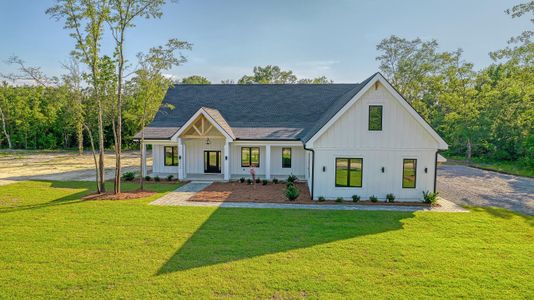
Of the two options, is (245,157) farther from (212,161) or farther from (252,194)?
(252,194)

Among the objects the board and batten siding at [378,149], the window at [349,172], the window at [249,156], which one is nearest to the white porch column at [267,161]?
the window at [249,156]

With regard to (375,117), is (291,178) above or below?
below

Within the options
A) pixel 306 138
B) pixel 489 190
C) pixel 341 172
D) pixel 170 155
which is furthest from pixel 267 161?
pixel 489 190

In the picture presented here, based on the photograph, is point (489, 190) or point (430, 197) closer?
point (430, 197)

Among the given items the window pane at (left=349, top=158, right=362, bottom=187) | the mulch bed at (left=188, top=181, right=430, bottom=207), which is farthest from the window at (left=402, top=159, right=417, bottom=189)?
the window pane at (left=349, top=158, right=362, bottom=187)

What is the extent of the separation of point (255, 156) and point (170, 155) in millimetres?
6402

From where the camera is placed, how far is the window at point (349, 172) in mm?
14680

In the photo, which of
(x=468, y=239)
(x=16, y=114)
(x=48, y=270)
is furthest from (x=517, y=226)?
(x=16, y=114)

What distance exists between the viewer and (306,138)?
53.3 feet

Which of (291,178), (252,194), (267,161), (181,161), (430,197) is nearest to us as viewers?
(430,197)

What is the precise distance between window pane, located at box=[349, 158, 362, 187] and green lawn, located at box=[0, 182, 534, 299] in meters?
2.74

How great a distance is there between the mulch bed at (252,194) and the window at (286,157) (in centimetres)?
230

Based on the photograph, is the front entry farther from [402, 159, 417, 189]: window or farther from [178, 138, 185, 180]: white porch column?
[402, 159, 417, 189]: window

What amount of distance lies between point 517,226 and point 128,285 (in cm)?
1316
